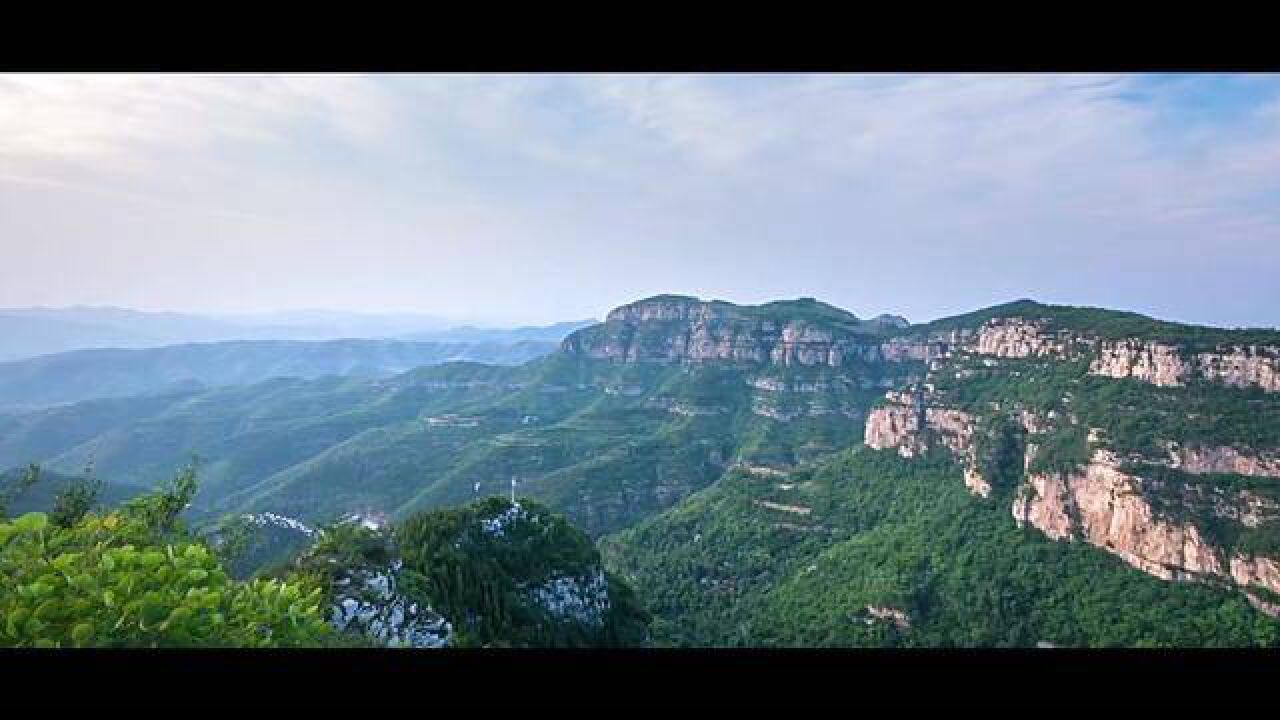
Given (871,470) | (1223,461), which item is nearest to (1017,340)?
(871,470)

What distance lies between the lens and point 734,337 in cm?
10206

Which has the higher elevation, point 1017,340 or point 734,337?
point 1017,340

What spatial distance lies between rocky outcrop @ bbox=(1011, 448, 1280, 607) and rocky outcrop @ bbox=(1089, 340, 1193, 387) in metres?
6.64

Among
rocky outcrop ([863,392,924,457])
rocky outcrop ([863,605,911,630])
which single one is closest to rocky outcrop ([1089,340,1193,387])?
rocky outcrop ([863,392,924,457])

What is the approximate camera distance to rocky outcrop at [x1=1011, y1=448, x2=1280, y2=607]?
3256 centimetres

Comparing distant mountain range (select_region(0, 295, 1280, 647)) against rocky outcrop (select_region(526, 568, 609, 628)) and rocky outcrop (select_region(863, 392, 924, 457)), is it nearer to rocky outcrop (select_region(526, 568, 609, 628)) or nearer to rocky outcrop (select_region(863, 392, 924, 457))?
rocky outcrop (select_region(863, 392, 924, 457))

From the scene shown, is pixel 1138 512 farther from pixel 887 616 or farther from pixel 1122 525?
pixel 887 616

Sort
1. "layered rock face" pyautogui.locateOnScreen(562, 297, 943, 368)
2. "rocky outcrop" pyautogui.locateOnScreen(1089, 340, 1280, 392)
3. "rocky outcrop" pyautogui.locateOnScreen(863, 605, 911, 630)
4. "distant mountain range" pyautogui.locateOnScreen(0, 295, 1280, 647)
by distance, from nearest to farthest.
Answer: "distant mountain range" pyautogui.locateOnScreen(0, 295, 1280, 647) → "rocky outcrop" pyautogui.locateOnScreen(863, 605, 911, 630) → "rocky outcrop" pyautogui.locateOnScreen(1089, 340, 1280, 392) → "layered rock face" pyautogui.locateOnScreen(562, 297, 943, 368)

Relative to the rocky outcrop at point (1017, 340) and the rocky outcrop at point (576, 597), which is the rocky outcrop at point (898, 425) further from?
the rocky outcrop at point (576, 597)

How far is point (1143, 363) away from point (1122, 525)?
12597mm

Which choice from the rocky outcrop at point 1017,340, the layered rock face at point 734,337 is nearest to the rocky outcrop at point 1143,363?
the rocky outcrop at point 1017,340

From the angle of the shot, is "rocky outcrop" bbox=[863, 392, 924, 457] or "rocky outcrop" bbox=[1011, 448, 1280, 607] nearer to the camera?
"rocky outcrop" bbox=[1011, 448, 1280, 607]
